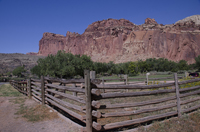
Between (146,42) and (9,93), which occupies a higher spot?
(146,42)

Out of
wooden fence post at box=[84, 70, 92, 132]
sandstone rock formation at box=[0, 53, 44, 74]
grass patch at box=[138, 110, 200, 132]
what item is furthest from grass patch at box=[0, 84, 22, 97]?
sandstone rock formation at box=[0, 53, 44, 74]

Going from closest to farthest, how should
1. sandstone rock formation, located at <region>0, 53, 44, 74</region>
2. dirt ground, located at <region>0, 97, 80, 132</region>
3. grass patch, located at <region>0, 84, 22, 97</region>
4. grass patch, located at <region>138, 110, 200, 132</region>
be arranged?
grass patch, located at <region>138, 110, 200, 132</region> → dirt ground, located at <region>0, 97, 80, 132</region> → grass patch, located at <region>0, 84, 22, 97</region> → sandstone rock formation, located at <region>0, 53, 44, 74</region>

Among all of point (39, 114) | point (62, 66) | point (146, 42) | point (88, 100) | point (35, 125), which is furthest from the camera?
point (146, 42)

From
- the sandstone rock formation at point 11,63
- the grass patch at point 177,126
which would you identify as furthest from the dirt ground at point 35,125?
the sandstone rock formation at point 11,63

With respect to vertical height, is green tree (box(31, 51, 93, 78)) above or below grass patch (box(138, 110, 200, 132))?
above

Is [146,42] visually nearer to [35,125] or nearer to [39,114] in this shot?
[39,114]

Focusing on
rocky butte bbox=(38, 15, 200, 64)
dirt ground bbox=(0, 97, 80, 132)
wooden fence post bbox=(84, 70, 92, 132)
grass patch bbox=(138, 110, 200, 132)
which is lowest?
dirt ground bbox=(0, 97, 80, 132)

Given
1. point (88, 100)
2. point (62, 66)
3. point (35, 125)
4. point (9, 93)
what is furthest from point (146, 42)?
point (88, 100)

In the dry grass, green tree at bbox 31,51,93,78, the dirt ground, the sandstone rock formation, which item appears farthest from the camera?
the sandstone rock formation

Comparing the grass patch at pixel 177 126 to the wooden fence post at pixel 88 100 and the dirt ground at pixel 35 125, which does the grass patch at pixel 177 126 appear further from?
the dirt ground at pixel 35 125

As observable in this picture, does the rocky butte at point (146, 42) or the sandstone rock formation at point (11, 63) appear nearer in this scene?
the sandstone rock formation at point (11, 63)

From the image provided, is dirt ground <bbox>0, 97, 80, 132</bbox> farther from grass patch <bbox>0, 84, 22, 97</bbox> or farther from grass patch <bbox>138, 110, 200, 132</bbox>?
grass patch <bbox>0, 84, 22, 97</bbox>

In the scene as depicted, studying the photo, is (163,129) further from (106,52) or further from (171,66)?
A: (106,52)

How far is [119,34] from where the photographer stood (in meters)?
117
